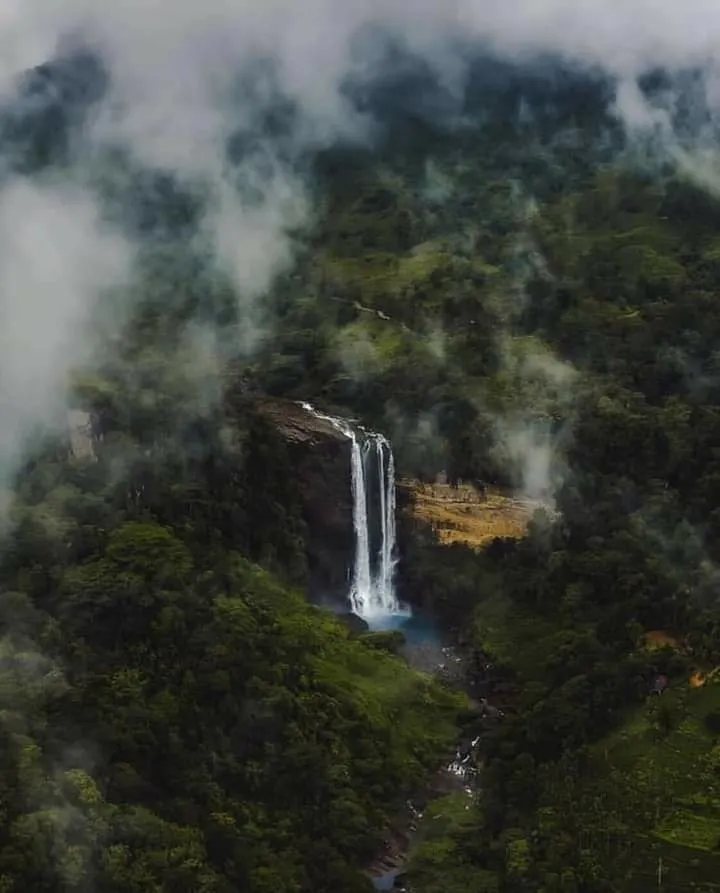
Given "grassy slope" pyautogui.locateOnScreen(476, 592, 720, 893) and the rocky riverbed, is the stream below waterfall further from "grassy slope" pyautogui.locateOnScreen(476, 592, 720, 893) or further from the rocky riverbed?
"grassy slope" pyautogui.locateOnScreen(476, 592, 720, 893)

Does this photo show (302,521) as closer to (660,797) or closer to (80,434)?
(80,434)

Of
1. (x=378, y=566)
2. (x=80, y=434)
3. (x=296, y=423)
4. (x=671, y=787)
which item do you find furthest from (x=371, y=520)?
(x=671, y=787)

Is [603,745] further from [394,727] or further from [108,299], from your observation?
[108,299]

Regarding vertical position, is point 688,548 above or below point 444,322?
below

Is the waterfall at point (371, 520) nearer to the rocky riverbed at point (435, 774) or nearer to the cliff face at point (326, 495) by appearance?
the cliff face at point (326, 495)

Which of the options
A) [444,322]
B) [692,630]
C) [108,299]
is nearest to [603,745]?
[692,630]

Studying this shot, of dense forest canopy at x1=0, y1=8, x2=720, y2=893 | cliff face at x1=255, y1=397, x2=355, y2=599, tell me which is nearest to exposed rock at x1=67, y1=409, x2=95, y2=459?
dense forest canopy at x1=0, y1=8, x2=720, y2=893
